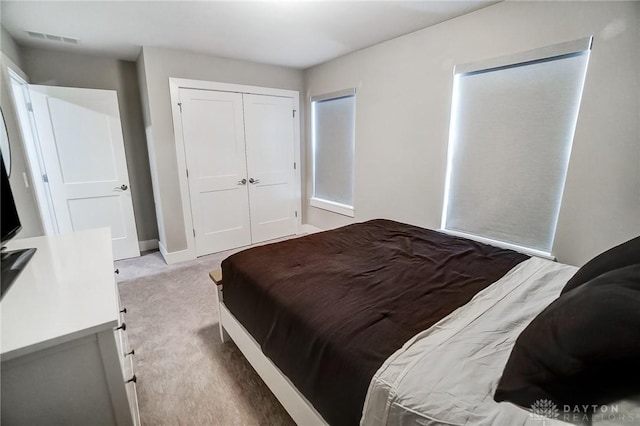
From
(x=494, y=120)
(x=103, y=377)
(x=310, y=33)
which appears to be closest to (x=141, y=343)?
(x=103, y=377)

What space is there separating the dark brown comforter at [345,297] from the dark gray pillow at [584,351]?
38 cm

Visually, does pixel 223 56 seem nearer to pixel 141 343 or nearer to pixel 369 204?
pixel 369 204

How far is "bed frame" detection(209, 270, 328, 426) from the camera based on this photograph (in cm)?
121

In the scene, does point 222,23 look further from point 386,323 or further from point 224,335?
point 386,323

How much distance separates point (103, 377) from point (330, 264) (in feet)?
3.75

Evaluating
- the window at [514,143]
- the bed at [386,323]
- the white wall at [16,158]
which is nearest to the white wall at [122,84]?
the white wall at [16,158]

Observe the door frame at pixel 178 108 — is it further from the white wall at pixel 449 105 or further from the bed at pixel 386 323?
the bed at pixel 386 323

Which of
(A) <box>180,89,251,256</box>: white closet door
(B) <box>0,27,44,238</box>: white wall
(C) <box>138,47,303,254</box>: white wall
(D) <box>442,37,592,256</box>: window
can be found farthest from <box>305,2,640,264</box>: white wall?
(B) <box>0,27,44,238</box>: white wall

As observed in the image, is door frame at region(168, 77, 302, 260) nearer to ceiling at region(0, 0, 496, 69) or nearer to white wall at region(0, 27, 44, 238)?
ceiling at region(0, 0, 496, 69)

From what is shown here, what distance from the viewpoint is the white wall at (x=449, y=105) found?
1680 millimetres

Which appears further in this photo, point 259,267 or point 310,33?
point 310,33

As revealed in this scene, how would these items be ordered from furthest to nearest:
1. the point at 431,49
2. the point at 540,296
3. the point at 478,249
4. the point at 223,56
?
1. the point at 223,56
2. the point at 431,49
3. the point at 478,249
4. the point at 540,296

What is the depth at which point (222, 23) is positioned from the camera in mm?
2438

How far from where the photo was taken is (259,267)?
5.50ft
